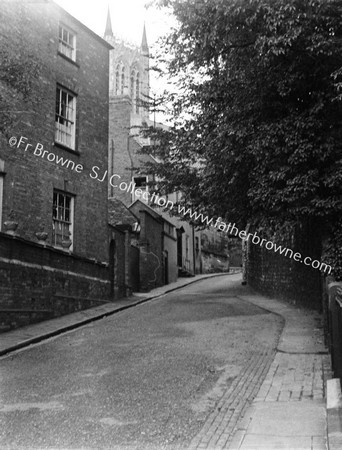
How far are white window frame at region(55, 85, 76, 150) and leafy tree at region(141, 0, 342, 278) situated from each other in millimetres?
4889

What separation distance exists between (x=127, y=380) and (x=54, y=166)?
9525 millimetres

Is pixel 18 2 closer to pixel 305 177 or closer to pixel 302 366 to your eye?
pixel 305 177

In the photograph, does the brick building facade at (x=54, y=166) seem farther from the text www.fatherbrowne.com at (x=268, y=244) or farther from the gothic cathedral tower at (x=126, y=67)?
the gothic cathedral tower at (x=126, y=67)

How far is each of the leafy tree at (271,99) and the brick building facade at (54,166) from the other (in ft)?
13.7

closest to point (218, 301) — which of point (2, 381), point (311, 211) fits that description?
point (311, 211)

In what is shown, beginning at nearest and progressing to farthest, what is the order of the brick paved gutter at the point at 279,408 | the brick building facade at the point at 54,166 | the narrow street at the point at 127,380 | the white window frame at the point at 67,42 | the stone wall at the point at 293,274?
the brick paved gutter at the point at 279,408 → the narrow street at the point at 127,380 → the brick building facade at the point at 54,166 → the stone wall at the point at 293,274 → the white window frame at the point at 67,42

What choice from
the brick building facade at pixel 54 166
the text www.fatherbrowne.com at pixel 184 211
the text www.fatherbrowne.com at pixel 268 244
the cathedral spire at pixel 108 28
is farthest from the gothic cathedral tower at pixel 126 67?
the text www.fatherbrowne.com at pixel 268 244

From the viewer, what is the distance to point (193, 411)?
584 centimetres

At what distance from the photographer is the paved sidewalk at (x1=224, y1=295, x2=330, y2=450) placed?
188 inches

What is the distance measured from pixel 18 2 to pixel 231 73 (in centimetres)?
681

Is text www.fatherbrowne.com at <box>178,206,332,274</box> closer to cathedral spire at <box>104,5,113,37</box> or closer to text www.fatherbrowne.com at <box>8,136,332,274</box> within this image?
text www.fatherbrowne.com at <box>8,136,332,274</box>

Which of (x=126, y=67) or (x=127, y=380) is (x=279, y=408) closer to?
(x=127, y=380)

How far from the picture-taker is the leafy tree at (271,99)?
32.3 ft

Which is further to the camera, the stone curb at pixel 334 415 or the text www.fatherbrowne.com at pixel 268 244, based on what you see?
the text www.fatherbrowne.com at pixel 268 244
